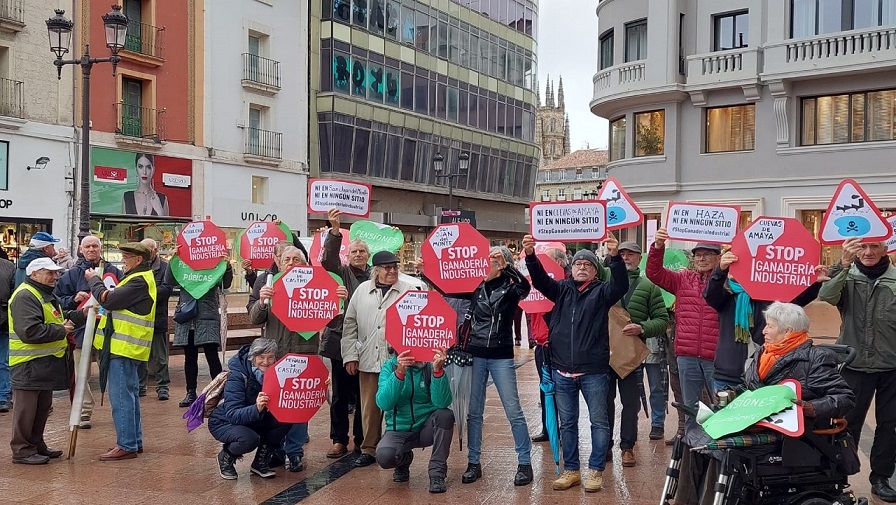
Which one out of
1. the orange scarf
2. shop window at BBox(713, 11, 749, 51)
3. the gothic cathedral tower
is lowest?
the orange scarf

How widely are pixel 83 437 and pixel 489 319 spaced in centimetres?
456

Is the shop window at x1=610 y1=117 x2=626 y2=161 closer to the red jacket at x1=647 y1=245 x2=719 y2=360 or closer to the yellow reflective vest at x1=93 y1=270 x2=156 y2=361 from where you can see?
the red jacket at x1=647 y1=245 x2=719 y2=360

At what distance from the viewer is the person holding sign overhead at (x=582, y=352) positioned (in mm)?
6896

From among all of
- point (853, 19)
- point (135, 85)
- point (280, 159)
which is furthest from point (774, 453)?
point (280, 159)

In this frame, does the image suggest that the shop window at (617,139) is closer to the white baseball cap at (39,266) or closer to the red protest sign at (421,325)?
the red protest sign at (421,325)

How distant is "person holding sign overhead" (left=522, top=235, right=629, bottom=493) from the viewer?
22.6ft

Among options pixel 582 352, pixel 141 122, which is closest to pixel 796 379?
pixel 582 352

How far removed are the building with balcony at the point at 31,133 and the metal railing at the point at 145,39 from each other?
3.28 m

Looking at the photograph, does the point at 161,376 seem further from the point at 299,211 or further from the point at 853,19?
the point at 299,211

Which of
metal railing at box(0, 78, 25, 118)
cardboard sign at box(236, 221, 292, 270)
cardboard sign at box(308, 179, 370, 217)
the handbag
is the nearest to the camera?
cardboard sign at box(308, 179, 370, 217)

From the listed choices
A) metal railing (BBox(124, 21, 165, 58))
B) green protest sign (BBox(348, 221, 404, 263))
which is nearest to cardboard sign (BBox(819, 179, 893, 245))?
green protest sign (BBox(348, 221, 404, 263))

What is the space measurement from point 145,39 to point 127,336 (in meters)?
24.6

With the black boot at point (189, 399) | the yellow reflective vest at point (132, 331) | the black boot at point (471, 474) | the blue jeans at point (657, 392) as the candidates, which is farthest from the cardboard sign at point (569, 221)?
the black boot at point (189, 399)

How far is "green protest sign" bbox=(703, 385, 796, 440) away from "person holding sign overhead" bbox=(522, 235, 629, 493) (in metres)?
1.56
